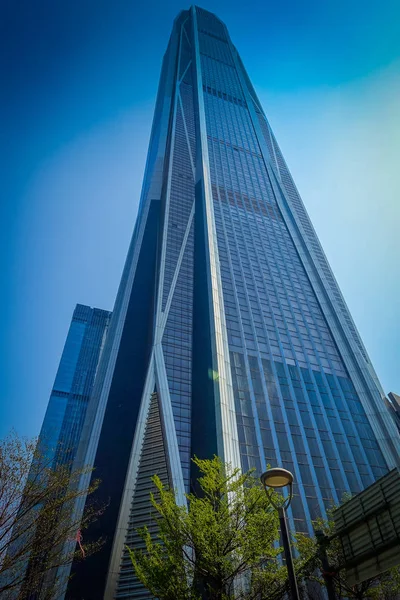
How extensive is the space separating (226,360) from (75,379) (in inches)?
2910

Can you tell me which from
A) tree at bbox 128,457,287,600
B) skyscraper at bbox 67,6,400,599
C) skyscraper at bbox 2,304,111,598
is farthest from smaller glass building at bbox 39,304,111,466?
tree at bbox 128,457,287,600

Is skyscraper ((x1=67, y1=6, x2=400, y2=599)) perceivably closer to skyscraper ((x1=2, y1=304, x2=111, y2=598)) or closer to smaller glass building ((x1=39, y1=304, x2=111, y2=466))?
skyscraper ((x1=2, y1=304, x2=111, y2=598))

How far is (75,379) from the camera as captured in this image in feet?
346

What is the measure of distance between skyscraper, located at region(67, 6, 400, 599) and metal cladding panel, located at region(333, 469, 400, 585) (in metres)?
14.1

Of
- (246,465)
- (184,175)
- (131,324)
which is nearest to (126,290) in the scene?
(131,324)

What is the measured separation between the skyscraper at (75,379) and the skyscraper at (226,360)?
4413cm

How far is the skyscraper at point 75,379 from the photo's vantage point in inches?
3691

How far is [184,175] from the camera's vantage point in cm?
8369

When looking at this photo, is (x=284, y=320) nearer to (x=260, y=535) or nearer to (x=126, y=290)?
(x=126, y=290)

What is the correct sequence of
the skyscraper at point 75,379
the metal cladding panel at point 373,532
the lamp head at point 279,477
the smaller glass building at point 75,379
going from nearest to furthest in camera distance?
the metal cladding panel at point 373,532
the lamp head at point 279,477
the skyscraper at point 75,379
the smaller glass building at point 75,379

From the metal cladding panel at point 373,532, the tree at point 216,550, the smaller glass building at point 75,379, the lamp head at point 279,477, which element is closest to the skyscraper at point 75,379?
the smaller glass building at point 75,379

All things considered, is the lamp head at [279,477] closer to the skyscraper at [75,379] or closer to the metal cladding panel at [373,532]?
the metal cladding panel at [373,532]

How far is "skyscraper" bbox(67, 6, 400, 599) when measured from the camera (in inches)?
1436

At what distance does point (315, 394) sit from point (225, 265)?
22692 millimetres
